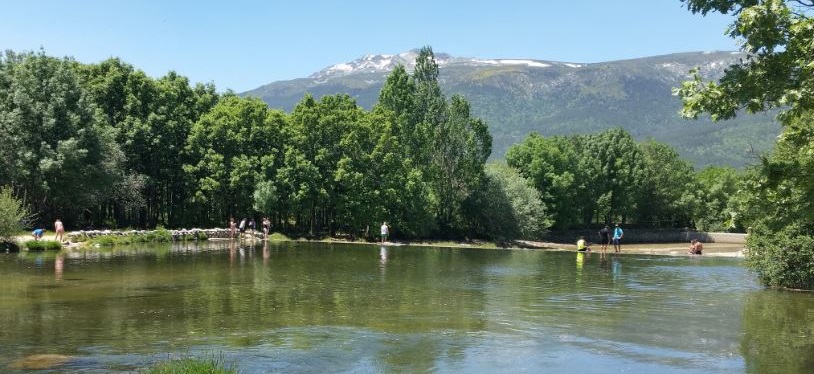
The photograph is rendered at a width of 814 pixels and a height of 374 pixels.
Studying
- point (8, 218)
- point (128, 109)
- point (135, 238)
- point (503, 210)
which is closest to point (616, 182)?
point (503, 210)

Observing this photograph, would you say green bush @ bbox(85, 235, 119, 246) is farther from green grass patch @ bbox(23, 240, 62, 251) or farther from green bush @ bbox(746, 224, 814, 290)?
green bush @ bbox(746, 224, 814, 290)

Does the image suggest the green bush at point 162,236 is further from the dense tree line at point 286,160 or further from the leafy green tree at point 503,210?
the leafy green tree at point 503,210

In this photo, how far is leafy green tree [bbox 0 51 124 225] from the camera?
49031 mm

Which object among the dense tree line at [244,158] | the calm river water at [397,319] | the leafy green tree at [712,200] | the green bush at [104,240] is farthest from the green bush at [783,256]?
the leafy green tree at [712,200]

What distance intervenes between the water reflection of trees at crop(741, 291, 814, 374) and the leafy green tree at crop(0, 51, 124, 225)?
4366cm

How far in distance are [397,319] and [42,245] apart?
2750 centimetres

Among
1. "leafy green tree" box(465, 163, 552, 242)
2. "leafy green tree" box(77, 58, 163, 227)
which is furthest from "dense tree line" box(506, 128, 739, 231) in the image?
"leafy green tree" box(77, 58, 163, 227)

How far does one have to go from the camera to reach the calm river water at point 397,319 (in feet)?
43.6

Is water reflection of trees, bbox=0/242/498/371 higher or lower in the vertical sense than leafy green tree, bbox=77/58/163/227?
lower

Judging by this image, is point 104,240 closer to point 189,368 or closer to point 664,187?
point 189,368

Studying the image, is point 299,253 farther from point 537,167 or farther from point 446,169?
point 537,167

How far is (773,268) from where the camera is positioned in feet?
81.4

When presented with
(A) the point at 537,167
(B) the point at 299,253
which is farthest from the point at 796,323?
(A) the point at 537,167

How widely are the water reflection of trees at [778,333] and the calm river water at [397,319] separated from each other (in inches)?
2.5
